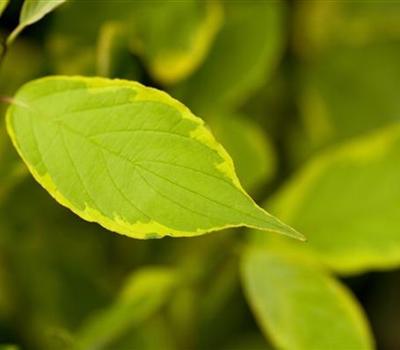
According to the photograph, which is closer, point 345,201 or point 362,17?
point 345,201

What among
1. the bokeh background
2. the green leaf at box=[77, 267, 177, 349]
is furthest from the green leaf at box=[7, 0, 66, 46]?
the green leaf at box=[77, 267, 177, 349]

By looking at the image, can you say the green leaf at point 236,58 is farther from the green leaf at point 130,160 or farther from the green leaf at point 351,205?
the green leaf at point 130,160

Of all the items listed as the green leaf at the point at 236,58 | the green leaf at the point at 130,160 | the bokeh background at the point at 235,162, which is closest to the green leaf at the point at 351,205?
the bokeh background at the point at 235,162

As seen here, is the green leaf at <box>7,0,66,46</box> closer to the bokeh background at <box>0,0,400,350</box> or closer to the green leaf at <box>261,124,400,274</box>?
the bokeh background at <box>0,0,400,350</box>

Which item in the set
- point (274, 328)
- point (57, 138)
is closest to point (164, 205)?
point (57, 138)

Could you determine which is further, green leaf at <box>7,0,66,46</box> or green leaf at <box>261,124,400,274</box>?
green leaf at <box>261,124,400,274</box>

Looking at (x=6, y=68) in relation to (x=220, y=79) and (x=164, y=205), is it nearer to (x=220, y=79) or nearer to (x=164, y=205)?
(x=220, y=79)
